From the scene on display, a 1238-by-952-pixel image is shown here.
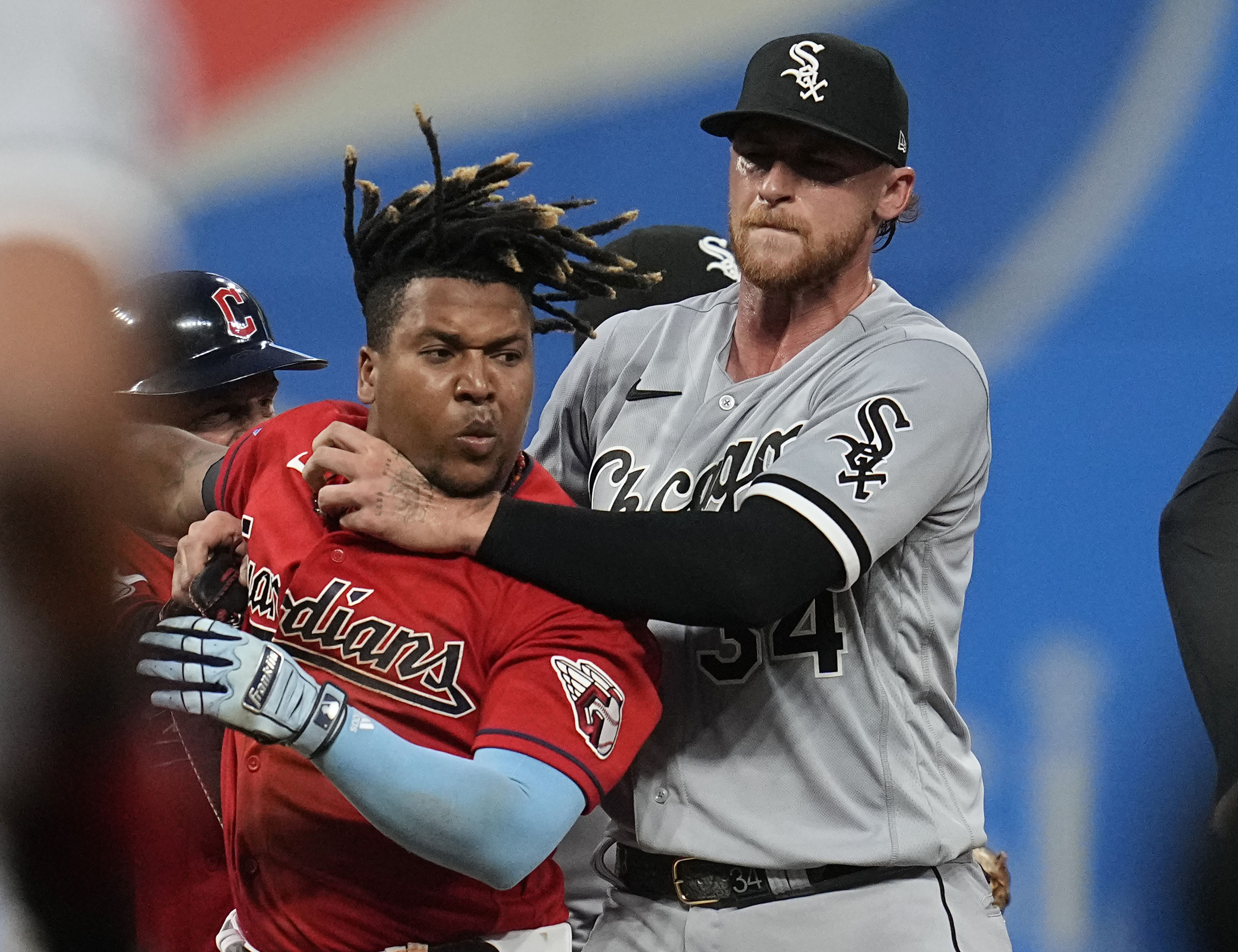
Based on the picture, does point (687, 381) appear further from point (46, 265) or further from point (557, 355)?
point (557, 355)

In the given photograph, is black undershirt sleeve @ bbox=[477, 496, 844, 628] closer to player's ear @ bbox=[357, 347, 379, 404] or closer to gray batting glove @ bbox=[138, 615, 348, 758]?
player's ear @ bbox=[357, 347, 379, 404]

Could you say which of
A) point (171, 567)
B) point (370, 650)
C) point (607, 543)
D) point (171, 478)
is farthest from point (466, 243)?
point (171, 567)

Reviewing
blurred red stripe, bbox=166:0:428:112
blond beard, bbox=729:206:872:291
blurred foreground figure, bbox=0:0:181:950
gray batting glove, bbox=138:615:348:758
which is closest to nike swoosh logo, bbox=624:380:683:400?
blond beard, bbox=729:206:872:291

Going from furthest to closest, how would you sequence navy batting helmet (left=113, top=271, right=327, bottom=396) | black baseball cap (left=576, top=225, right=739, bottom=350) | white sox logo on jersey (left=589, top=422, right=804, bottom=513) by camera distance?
black baseball cap (left=576, top=225, right=739, bottom=350), navy batting helmet (left=113, top=271, right=327, bottom=396), white sox logo on jersey (left=589, top=422, right=804, bottom=513)

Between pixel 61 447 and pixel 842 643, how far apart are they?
133 cm

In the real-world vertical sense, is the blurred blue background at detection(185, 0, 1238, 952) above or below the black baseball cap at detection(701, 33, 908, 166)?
below

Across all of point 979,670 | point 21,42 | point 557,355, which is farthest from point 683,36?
point 21,42

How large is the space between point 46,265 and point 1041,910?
3773mm

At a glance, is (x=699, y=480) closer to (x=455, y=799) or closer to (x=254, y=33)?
(x=455, y=799)

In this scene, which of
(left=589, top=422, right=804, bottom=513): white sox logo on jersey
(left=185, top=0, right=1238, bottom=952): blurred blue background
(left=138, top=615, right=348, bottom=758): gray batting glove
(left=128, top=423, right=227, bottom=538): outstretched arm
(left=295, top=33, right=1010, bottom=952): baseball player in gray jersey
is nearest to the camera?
(left=138, top=615, right=348, bottom=758): gray batting glove

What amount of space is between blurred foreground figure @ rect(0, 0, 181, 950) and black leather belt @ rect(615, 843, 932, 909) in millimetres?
1005

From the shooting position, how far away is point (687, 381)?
236 centimetres

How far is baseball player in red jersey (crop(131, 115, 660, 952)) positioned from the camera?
167 centimetres

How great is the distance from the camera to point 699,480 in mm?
2217
